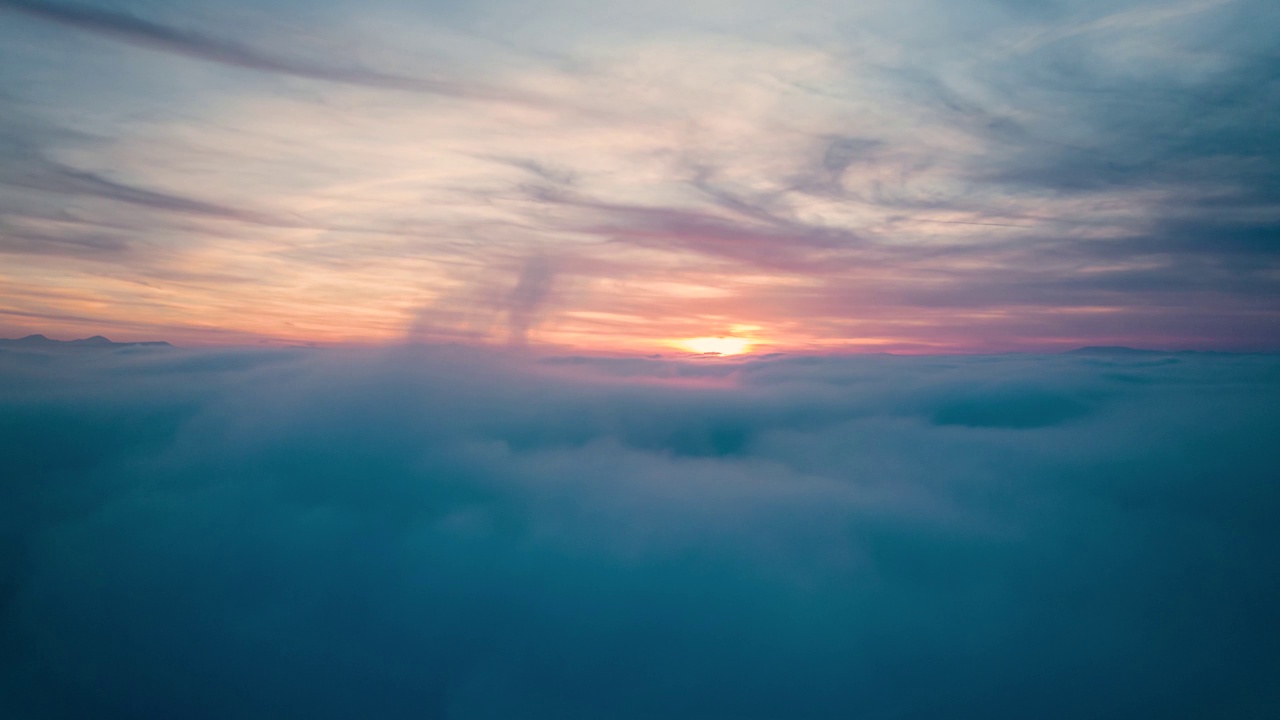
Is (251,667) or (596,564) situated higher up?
(596,564)

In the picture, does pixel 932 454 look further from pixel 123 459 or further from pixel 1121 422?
pixel 123 459

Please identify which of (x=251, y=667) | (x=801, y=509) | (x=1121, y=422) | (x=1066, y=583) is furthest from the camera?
(x=1121, y=422)

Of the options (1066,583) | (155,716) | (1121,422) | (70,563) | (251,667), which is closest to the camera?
(155,716)

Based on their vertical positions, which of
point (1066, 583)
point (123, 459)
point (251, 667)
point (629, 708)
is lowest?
point (629, 708)

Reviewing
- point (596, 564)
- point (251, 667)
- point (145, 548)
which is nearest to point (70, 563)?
point (145, 548)

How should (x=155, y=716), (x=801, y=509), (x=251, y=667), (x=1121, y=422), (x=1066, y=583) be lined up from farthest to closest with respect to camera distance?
1. (x=1121, y=422)
2. (x=801, y=509)
3. (x=1066, y=583)
4. (x=251, y=667)
5. (x=155, y=716)

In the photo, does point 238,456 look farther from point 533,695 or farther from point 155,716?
point 533,695

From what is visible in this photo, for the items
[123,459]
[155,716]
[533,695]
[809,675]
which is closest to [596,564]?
[533,695]

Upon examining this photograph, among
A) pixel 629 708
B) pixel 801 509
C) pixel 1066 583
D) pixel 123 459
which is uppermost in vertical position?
pixel 123 459

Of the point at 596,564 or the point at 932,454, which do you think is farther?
the point at 932,454
